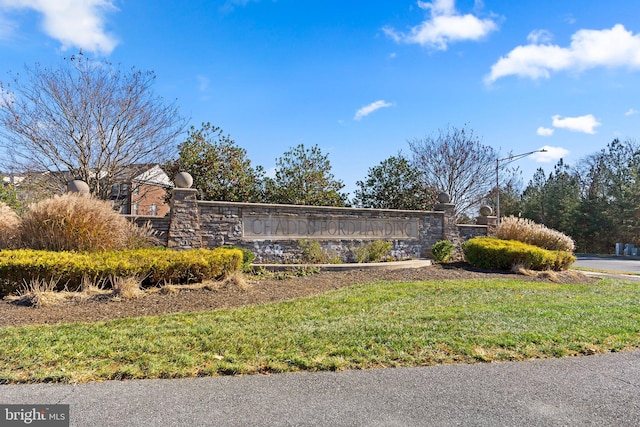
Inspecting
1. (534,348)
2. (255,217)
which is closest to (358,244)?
(255,217)

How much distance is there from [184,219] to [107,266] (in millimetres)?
3674

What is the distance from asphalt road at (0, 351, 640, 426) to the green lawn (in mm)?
281

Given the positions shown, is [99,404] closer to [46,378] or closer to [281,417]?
[46,378]

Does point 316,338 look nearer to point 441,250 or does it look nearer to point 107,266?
point 107,266

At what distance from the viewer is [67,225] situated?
8500 mm

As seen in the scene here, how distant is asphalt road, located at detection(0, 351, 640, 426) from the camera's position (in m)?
3.03

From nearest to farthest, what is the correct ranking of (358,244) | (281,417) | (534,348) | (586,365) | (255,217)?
1. (281,417)
2. (586,365)
3. (534,348)
4. (255,217)
5. (358,244)

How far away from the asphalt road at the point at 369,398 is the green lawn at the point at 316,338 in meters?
0.28

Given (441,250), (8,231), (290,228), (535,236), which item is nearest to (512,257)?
(441,250)

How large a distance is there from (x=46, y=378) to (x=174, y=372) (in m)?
1.07

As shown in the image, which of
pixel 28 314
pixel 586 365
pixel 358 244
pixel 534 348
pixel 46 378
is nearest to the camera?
pixel 46 378

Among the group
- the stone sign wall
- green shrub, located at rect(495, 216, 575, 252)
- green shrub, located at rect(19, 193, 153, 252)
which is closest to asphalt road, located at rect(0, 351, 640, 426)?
green shrub, located at rect(19, 193, 153, 252)

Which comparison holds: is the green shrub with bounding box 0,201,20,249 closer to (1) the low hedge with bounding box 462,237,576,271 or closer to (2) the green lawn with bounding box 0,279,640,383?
(2) the green lawn with bounding box 0,279,640,383

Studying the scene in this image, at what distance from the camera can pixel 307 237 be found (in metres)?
12.7
